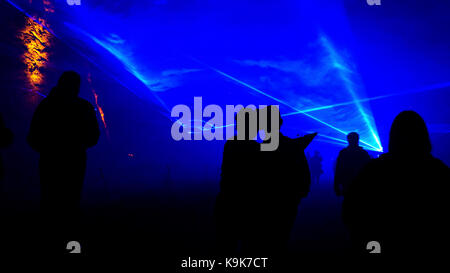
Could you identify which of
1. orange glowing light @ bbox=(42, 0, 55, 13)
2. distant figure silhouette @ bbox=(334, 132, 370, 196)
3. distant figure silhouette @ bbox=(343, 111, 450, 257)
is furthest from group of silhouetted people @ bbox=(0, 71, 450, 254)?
orange glowing light @ bbox=(42, 0, 55, 13)

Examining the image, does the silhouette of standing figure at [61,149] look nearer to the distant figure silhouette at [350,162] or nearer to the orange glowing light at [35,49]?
the distant figure silhouette at [350,162]

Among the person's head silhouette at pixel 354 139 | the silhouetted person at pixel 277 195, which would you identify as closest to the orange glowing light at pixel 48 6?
the silhouetted person at pixel 277 195

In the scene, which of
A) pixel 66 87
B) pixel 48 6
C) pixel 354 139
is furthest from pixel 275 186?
pixel 48 6

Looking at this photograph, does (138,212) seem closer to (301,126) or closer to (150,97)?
(150,97)

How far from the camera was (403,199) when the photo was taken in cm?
142

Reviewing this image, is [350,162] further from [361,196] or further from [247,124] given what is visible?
[247,124]

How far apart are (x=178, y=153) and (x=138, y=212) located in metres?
19.2

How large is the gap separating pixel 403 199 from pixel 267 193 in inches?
38.4

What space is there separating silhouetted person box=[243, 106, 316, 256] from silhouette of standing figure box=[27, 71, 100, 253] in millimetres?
2220

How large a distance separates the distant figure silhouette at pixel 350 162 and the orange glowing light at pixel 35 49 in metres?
16.7

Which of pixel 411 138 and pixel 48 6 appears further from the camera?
pixel 48 6

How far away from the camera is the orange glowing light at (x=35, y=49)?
475 inches

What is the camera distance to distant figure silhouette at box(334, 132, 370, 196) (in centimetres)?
425

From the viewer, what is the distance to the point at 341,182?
4422 mm
